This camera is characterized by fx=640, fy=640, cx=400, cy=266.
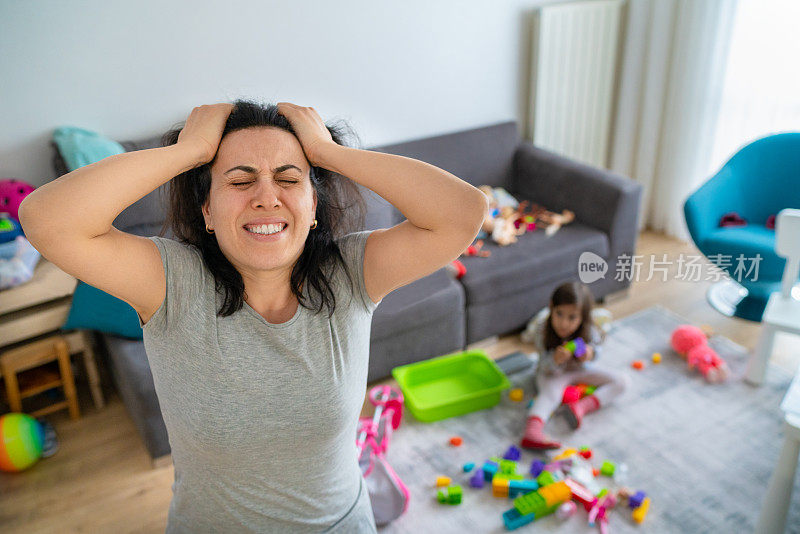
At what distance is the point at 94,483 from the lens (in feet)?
7.09

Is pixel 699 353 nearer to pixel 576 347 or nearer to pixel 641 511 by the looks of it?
pixel 576 347

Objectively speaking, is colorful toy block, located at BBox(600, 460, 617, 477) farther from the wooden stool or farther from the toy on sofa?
the toy on sofa

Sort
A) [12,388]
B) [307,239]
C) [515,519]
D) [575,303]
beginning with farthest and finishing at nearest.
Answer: [575,303], [12,388], [515,519], [307,239]

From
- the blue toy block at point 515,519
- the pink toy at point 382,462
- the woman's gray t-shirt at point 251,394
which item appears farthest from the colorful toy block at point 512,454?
the woman's gray t-shirt at point 251,394

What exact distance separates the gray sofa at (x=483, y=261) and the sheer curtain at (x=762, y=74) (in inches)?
34.7

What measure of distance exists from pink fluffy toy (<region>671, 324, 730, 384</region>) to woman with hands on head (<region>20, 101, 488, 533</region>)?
6.14 feet

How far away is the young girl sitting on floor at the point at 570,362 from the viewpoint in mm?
2357

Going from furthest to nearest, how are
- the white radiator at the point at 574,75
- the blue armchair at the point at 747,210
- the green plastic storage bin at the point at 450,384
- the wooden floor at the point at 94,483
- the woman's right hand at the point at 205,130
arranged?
the white radiator at the point at 574,75 < the blue armchair at the point at 747,210 < the green plastic storage bin at the point at 450,384 < the wooden floor at the point at 94,483 < the woman's right hand at the point at 205,130

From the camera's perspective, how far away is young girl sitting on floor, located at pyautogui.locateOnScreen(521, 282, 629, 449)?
7.73 ft

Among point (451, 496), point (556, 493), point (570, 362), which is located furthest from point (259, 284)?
point (570, 362)

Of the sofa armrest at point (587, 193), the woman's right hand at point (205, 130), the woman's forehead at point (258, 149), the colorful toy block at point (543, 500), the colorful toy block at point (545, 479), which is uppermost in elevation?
the woman's right hand at point (205, 130)

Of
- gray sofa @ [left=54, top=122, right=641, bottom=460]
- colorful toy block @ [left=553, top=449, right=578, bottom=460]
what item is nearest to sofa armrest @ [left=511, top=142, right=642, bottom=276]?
gray sofa @ [left=54, top=122, right=641, bottom=460]

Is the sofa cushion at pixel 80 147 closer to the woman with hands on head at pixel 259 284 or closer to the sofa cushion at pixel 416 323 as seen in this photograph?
the sofa cushion at pixel 416 323

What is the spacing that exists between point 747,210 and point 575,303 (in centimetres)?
131
